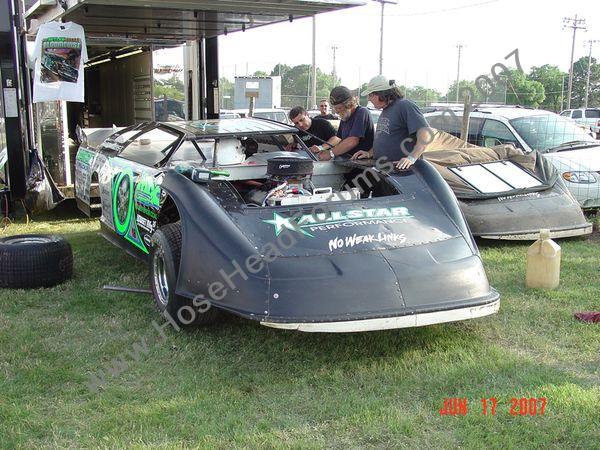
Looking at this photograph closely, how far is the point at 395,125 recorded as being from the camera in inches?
210

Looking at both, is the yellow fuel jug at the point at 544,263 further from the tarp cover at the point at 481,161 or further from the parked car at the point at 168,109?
the parked car at the point at 168,109

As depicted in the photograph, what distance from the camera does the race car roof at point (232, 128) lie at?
546 centimetres

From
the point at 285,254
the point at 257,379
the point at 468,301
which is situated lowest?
the point at 257,379

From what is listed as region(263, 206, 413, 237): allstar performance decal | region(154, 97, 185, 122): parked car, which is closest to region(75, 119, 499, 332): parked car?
region(263, 206, 413, 237): allstar performance decal

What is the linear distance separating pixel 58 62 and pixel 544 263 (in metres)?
5.77

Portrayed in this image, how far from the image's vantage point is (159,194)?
482cm

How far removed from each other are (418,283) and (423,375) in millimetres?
518

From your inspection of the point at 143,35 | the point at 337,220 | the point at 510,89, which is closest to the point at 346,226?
the point at 337,220

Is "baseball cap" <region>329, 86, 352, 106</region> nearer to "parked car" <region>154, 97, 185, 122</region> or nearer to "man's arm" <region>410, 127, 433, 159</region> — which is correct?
"man's arm" <region>410, 127, 433, 159</region>

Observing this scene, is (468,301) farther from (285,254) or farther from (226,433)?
(226,433)

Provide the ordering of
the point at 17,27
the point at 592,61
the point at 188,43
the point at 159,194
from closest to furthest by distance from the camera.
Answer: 1. the point at 159,194
2. the point at 17,27
3. the point at 188,43
4. the point at 592,61

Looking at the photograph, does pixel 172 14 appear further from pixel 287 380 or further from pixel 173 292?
pixel 287 380

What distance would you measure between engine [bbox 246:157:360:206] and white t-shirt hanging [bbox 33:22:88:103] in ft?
12.7

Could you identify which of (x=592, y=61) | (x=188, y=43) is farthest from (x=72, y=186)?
(x=592, y=61)
